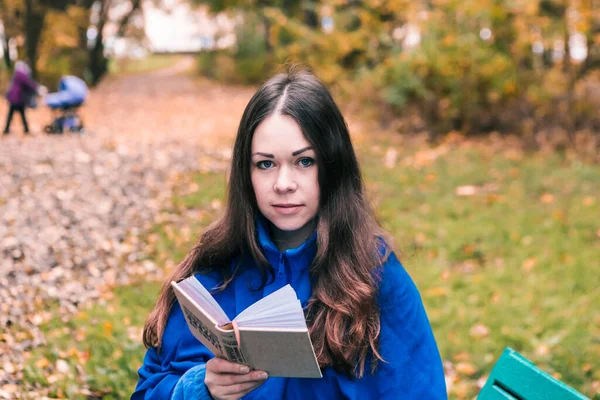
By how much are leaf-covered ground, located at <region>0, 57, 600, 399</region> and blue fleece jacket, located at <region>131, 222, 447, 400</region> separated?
22.4 inches

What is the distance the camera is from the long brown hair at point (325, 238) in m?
1.78

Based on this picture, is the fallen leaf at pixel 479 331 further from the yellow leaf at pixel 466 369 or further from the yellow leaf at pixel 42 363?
the yellow leaf at pixel 42 363

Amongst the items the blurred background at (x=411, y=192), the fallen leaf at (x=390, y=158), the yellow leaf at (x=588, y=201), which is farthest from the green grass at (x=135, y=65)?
the yellow leaf at (x=588, y=201)

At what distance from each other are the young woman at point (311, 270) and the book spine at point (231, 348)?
0.22m

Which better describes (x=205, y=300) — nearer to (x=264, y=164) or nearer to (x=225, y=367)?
(x=225, y=367)

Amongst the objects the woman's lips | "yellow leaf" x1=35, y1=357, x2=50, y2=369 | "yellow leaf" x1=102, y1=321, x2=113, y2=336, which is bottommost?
"yellow leaf" x1=102, y1=321, x2=113, y2=336

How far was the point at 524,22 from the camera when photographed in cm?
965

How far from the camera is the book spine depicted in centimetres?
141

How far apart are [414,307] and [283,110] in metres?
0.65

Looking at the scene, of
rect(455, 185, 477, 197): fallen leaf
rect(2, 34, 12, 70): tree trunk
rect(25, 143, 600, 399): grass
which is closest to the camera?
rect(25, 143, 600, 399): grass

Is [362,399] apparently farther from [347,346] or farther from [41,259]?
[41,259]

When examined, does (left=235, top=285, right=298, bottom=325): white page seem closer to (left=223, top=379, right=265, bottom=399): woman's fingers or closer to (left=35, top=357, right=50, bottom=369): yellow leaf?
(left=223, top=379, right=265, bottom=399): woman's fingers

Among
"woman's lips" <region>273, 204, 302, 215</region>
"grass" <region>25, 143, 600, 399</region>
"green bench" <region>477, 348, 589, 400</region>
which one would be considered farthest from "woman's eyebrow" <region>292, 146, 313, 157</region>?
"green bench" <region>477, 348, 589, 400</region>

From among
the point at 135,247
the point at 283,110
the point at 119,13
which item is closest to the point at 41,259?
the point at 135,247
